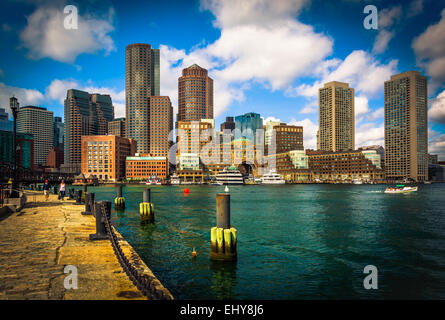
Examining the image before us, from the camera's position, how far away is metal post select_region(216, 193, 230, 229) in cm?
1769

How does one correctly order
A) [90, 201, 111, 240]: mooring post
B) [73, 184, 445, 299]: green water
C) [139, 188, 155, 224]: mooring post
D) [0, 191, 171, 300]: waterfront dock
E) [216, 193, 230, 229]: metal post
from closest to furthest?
[0, 191, 171, 300]: waterfront dock, [73, 184, 445, 299]: green water, [90, 201, 111, 240]: mooring post, [216, 193, 230, 229]: metal post, [139, 188, 155, 224]: mooring post

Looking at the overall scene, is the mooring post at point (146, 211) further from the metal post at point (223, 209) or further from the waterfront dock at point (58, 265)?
the metal post at point (223, 209)

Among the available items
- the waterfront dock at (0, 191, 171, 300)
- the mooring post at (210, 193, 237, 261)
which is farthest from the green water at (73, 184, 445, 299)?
the waterfront dock at (0, 191, 171, 300)

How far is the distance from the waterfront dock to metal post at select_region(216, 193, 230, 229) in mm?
5493

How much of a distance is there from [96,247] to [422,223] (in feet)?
136

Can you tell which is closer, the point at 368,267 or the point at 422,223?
the point at 368,267

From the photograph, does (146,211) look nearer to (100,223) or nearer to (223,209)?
(100,223)

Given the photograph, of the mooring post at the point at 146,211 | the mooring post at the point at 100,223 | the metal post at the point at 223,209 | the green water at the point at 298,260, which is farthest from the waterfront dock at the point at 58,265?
the mooring post at the point at 146,211

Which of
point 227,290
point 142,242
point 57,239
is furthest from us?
point 142,242

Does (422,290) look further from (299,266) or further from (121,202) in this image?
(121,202)

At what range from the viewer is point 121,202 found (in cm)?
5347

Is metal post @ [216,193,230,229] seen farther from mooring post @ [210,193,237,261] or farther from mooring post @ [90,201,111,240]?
mooring post @ [90,201,111,240]
